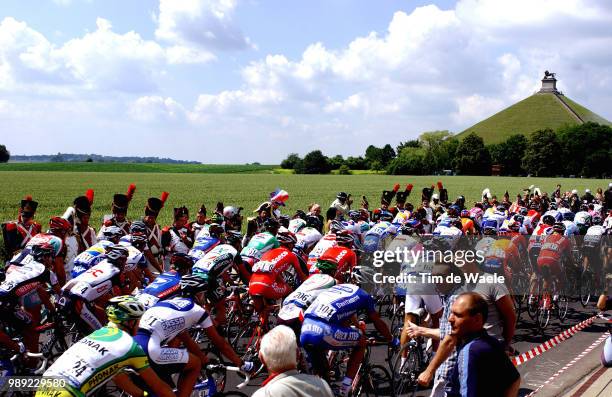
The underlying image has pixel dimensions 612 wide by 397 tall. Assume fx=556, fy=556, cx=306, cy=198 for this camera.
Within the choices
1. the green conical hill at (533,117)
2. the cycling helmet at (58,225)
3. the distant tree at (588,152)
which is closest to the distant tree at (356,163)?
the green conical hill at (533,117)

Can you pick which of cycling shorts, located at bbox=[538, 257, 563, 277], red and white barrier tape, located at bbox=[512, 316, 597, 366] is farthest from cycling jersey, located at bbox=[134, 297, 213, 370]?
cycling shorts, located at bbox=[538, 257, 563, 277]

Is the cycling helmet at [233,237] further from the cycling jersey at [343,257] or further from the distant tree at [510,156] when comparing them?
the distant tree at [510,156]

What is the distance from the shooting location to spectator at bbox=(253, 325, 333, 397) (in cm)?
348

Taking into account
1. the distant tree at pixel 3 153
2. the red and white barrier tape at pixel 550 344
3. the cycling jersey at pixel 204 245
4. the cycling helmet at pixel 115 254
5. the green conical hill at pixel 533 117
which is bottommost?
the red and white barrier tape at pixel 550 344

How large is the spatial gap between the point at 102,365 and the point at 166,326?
3.78 ft

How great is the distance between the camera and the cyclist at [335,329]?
19.6 feet

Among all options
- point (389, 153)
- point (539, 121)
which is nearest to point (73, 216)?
point (389, 153)

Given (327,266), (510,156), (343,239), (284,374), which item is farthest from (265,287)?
(510,156)

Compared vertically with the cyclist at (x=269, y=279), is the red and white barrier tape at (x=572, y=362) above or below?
below

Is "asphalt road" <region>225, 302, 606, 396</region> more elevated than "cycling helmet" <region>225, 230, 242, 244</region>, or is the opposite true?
"cycling helmet" <region>225, 230, 242, 244</region>

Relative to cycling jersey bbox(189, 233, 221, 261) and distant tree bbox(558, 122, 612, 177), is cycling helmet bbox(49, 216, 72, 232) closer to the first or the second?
cycling jersey bbox(189, 233, 221, 261)

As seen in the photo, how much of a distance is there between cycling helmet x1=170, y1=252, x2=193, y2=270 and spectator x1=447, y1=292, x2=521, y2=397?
13.4ft

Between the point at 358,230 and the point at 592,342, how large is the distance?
20.5ft

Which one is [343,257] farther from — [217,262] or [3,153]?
[3,153]
